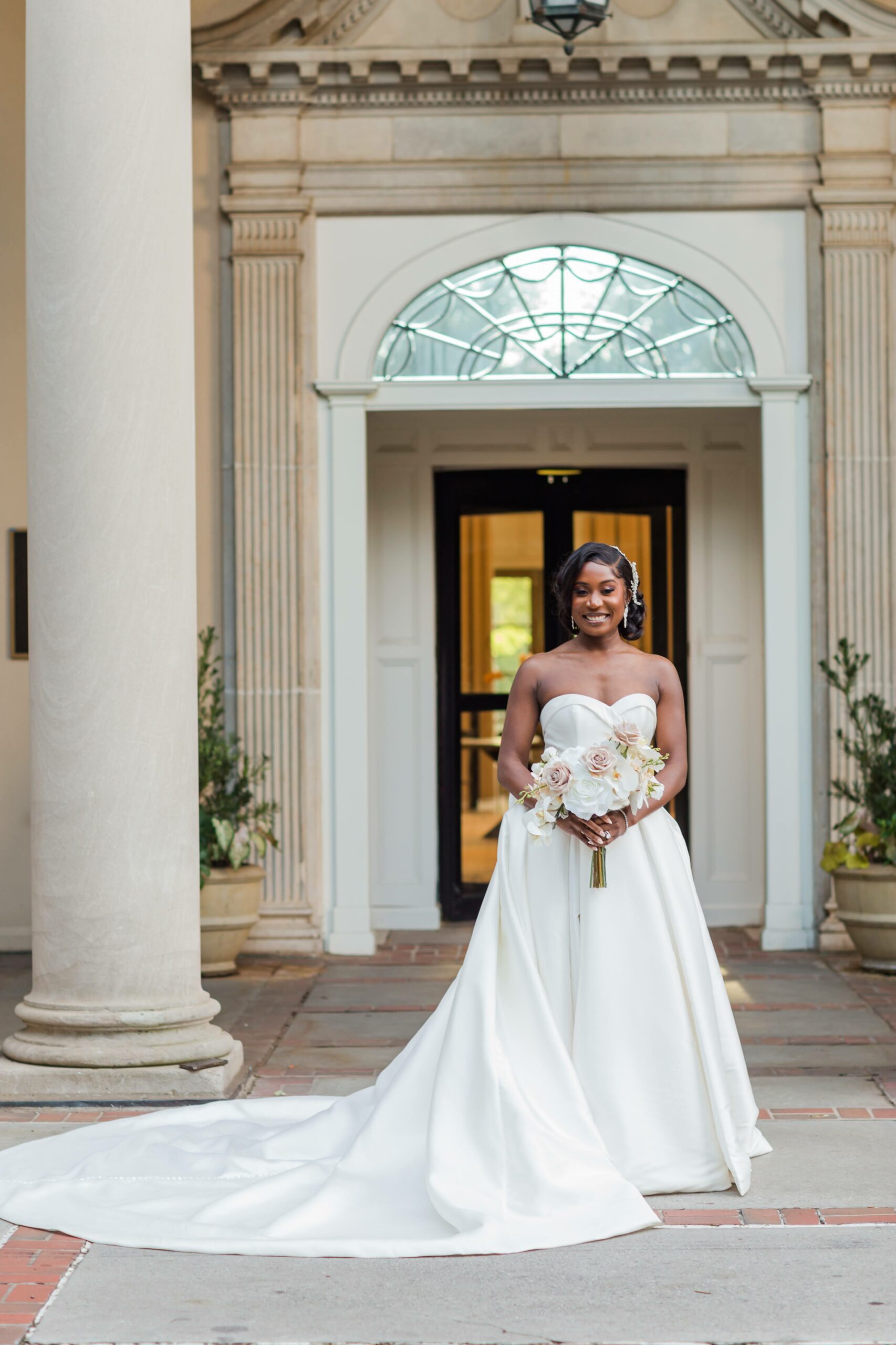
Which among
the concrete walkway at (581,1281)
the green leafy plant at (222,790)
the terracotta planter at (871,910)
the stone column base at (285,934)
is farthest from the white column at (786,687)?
the concrete walkway at (581,1281)

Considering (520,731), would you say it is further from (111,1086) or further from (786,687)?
(786,687)

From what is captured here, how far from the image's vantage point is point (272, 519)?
8906 mm

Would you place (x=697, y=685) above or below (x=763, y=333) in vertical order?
below

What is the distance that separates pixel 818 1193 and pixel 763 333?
18.1 feet

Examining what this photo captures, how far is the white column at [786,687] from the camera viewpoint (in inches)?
349

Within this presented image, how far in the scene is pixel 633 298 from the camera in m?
8.95

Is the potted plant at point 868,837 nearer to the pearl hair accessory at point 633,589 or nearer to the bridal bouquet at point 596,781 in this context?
the pearl hair accessory at point 633,589

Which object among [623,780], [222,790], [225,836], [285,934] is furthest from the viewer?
[285,934]

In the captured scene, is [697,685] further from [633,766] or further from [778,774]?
[633,766]

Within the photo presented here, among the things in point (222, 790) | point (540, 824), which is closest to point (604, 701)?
point (540, 824)

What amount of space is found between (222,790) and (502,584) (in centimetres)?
253

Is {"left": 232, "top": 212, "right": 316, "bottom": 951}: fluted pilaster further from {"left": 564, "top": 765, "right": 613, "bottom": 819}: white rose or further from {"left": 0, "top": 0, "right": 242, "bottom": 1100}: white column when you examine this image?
{"left": 564, "top": 765, "right": 613, "bottom": 819}: white rose

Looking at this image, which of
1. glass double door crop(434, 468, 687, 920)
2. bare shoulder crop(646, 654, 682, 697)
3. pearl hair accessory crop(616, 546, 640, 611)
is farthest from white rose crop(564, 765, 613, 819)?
glass double door crop(434, 468, 687, 920)

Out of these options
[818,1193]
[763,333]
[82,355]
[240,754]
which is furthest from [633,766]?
[763,333]
